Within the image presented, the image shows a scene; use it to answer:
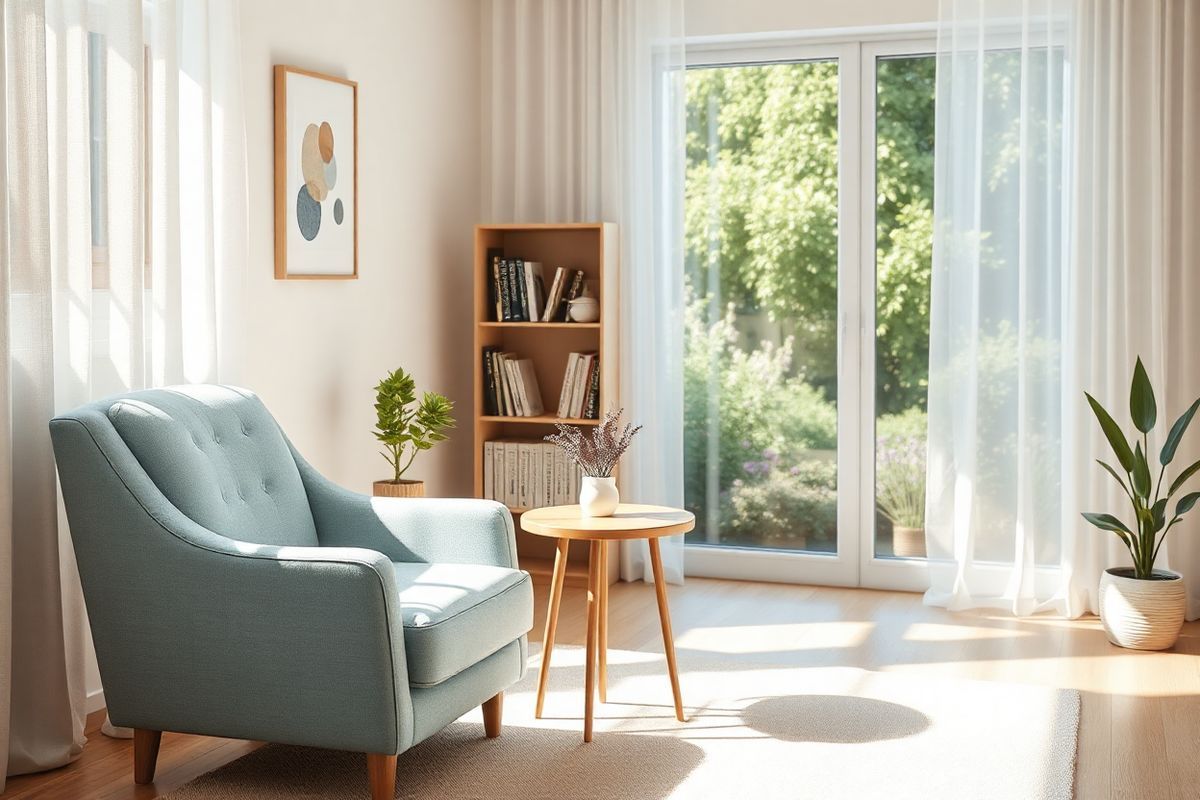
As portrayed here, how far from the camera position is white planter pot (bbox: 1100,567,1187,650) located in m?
4.14

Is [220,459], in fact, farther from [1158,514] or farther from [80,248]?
[1158,514]

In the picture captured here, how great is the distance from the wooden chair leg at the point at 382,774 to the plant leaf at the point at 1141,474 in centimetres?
262

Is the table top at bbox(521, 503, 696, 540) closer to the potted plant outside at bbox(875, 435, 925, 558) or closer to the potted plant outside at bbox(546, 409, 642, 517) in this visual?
the potted plant outside at bbox(546, 409, 642, 517)

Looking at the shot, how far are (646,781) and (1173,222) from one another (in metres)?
2.81

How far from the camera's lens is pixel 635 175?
5.13 m

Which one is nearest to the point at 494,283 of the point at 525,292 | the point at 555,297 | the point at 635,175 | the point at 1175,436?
the point at 525,292

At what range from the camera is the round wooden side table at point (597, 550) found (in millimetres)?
3197

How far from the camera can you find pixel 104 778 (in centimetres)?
306

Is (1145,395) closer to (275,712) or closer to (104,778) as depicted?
(275,712)

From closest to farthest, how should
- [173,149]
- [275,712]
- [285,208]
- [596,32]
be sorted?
[275,712]
[173,149]
[285,208]
[596,32]

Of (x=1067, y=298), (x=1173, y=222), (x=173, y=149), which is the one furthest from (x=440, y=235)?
(x=1173, y=222)

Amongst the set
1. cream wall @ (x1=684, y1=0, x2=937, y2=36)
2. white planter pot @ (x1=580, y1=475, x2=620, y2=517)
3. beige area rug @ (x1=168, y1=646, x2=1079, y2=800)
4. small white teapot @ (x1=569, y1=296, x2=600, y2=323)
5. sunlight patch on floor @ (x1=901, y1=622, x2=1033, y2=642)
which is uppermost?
cream wall @ (x1=684, y1=0, x2=937, y2=36)

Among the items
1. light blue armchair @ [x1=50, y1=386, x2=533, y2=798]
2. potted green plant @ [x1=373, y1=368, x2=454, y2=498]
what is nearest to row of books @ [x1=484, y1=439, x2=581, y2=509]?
potted green plant @ [x1=373, y1=368, x2=454, y2=498]

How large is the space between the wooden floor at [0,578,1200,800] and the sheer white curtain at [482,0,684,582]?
0.53 meters
